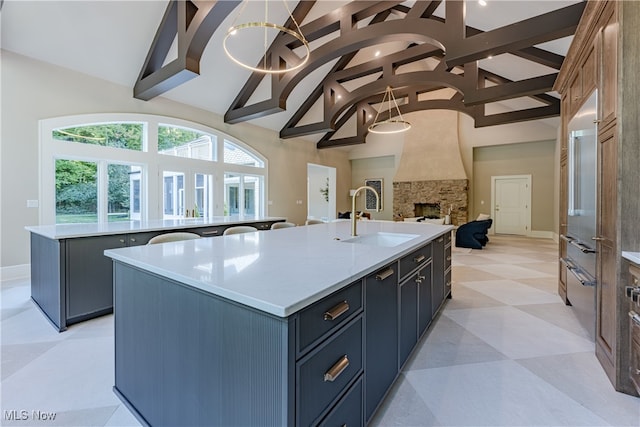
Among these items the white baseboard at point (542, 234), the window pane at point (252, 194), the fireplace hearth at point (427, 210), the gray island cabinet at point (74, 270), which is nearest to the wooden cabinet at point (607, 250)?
the gray island cabinet at point (74, 270)

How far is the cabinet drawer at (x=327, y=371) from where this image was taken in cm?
90

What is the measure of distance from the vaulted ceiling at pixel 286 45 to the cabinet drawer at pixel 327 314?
3509 mm

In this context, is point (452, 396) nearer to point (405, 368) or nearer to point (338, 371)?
point (405, 368)

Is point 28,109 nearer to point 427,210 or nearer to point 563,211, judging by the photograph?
point 563,211

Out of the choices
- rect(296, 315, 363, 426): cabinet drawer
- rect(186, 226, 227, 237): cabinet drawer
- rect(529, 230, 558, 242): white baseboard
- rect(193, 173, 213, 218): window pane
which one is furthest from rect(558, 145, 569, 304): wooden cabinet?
rect(529, 230, 558, 242): white baseboard

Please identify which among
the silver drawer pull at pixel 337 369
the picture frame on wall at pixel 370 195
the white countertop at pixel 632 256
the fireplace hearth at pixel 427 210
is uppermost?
the picture frame on wall at pixel 370 195

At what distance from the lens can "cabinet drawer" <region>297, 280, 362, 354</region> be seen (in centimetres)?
Answer: 90

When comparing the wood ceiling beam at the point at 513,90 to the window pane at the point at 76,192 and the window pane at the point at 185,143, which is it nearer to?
the window pane at the point at 185,143

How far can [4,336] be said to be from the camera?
7.58 ft

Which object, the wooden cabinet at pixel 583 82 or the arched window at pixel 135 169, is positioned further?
the arched window at pixel 135 169

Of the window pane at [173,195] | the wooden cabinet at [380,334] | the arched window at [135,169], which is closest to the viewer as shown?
the wooden cabinet at [380,334]

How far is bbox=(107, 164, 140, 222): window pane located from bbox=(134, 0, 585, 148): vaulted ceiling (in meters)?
1.40

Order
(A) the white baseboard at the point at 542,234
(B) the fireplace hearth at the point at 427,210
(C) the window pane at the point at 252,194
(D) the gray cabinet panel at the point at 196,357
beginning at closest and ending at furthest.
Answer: (D) the gray cabinet panel at the point at 196,357 → (C) the window pane at the point at 252,194 → (A) the white baseboard at the point at 542,234 → (B) the fireplace hearth at the point at 427,210

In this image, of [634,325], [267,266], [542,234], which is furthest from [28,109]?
[542,234]
